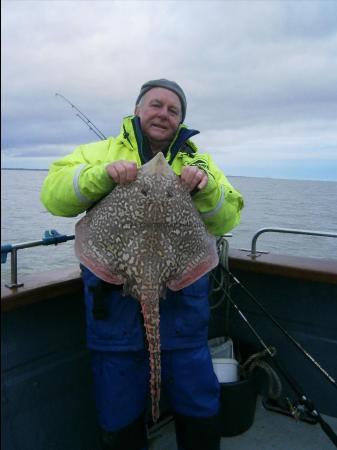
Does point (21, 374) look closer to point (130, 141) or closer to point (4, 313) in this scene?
point (4, 313)

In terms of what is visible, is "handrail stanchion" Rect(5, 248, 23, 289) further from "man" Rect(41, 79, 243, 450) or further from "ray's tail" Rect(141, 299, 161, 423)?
"ray's tail" Rect(141, 299, 161, 423)

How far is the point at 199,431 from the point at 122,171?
1.84 meters

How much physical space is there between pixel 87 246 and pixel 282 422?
2579 millimetres

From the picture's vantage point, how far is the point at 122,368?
103 inches

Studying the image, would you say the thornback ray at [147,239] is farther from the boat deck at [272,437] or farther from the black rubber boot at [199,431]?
the boat deck at [272,437]

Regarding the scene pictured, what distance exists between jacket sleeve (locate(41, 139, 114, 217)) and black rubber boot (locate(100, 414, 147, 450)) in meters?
1.45

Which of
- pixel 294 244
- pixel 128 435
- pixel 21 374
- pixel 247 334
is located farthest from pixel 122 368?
pixel 294 244

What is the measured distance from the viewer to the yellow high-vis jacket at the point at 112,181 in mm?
2312

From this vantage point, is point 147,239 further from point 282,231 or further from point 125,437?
point 282,231

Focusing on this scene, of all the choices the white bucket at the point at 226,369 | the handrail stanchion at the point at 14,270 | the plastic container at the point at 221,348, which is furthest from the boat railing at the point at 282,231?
the handrail stanchion at the point at 14,270

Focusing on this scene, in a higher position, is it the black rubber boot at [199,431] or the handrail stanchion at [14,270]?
the handrail stanchion at [14,270]

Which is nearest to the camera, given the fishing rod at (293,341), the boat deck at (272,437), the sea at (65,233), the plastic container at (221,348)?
the sea at (65,233)

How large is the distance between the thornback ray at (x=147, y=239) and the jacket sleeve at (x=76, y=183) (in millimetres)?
86


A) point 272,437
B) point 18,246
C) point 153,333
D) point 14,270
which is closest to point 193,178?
point 153,333
